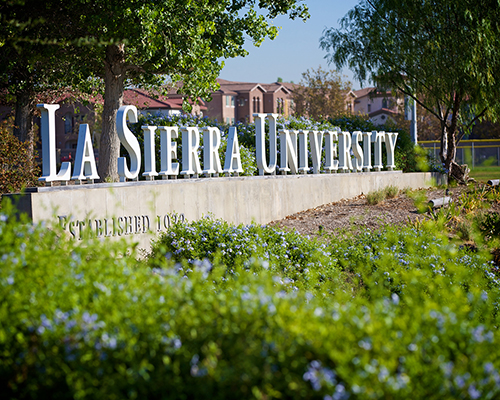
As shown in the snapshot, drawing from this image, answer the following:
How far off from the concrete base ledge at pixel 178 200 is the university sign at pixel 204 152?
0.49m

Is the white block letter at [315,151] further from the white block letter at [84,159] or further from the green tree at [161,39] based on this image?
the white block letter at [84,159]

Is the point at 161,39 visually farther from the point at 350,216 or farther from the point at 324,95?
the point at 324,95

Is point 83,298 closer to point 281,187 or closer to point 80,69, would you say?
point 281,187

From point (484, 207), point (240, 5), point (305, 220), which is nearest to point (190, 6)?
point (240, 5)

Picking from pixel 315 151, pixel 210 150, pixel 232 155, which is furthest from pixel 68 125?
pixel 210 150

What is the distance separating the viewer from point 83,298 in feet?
9.22

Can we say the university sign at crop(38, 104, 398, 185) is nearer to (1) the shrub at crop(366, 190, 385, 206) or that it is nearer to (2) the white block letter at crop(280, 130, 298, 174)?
(2) the white block letter at crop(280, 130, 298, 174)

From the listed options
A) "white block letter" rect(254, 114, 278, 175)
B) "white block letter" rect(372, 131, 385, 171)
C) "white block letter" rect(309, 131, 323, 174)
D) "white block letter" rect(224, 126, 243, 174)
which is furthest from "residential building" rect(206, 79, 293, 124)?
"white block letter" rect(224, 126, 243, 174)

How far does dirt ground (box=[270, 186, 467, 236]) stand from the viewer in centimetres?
1012

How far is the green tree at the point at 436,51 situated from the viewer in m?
16.9

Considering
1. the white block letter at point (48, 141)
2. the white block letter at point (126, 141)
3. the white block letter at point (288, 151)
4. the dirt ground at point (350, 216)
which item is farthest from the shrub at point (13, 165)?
the white block letter at point (288, 151)

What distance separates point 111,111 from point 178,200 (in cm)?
523

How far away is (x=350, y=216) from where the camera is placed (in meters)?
11.0

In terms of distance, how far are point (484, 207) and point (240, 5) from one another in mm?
7687
